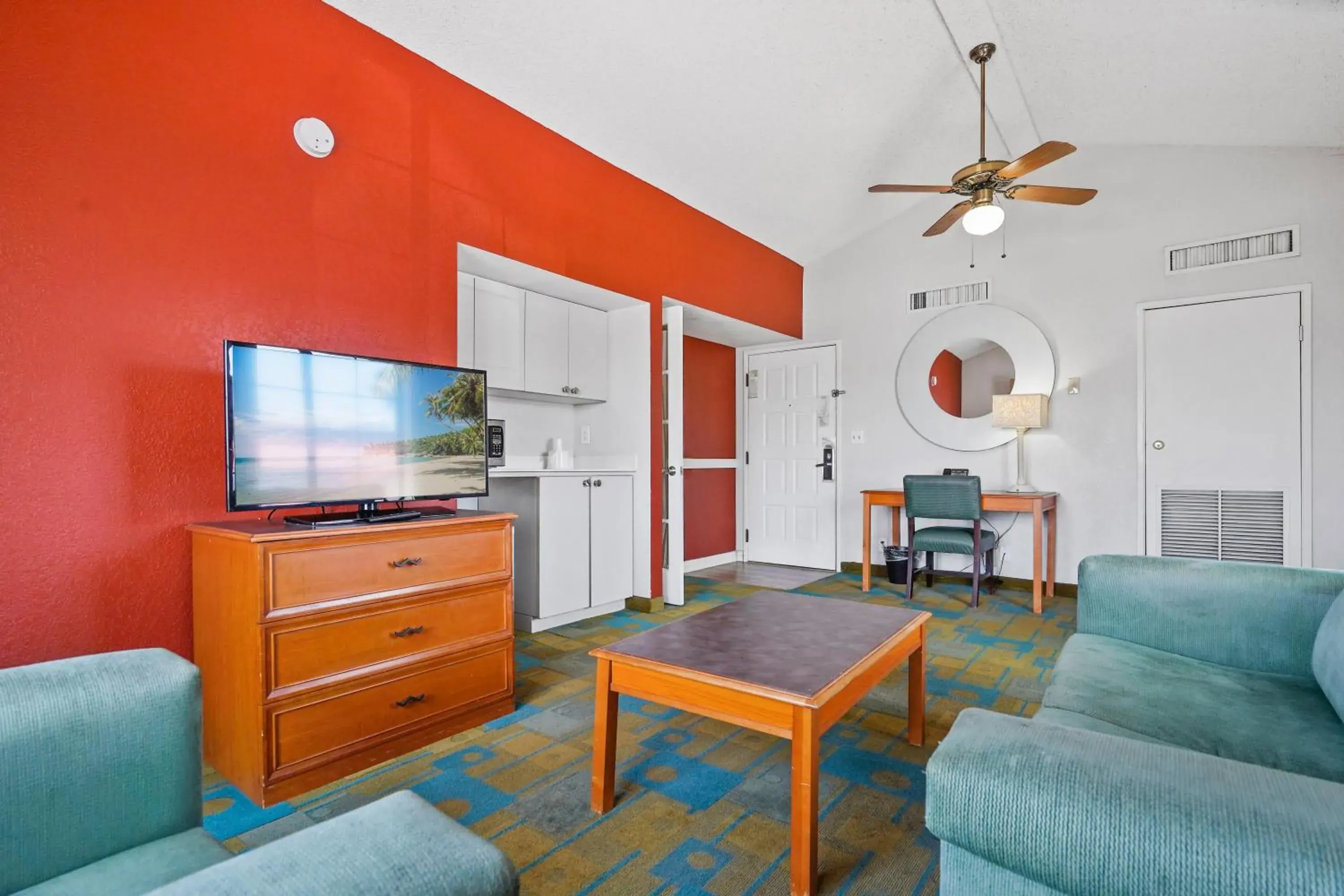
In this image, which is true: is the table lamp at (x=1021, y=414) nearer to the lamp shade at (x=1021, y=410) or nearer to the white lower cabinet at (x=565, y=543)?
the lamp shade at (x=1021, y=410)

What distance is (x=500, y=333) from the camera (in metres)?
3.64

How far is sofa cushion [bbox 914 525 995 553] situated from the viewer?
14.0ft

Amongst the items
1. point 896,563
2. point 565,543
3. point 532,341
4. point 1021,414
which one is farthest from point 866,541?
point 532,341

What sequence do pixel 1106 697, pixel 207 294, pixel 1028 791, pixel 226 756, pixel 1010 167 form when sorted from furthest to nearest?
pixel 1010 167 < pixel 207 294 < pixel 226 756 < pixel 1106 697 < pixel 1028 791

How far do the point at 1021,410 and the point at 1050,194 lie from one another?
1609 mm

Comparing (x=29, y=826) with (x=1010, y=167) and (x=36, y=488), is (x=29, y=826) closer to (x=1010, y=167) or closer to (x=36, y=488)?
(x=36, y=488)

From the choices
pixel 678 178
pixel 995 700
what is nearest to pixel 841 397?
pixel 678 178

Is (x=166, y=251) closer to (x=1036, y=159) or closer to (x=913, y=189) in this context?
(x=913, y=189)

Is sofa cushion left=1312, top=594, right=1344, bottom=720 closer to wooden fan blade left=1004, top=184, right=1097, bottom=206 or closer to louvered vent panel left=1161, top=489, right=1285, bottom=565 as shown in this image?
wooden fan blade left=1004, top=184, right=1097, bottom=206

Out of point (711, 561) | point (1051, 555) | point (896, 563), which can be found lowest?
point (711, 561)

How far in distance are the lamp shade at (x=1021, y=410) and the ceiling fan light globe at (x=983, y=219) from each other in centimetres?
156

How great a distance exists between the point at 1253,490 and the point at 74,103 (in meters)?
5.95

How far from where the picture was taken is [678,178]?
4.28 m

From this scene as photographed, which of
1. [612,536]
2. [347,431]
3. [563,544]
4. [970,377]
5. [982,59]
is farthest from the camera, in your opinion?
[970,377]
